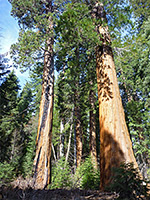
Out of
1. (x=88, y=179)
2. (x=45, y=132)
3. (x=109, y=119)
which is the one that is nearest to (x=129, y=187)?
(x=109, y=119)

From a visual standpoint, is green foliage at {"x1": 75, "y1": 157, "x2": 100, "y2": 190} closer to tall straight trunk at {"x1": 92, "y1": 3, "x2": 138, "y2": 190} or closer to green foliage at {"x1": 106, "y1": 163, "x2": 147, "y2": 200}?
tall straight trunk at {"x1": 92, "y1": 3, "x2": 138, "y2": 190}

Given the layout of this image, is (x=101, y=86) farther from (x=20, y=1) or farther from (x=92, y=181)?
(x=20, y=1)

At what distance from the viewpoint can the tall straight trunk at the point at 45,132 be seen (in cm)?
454

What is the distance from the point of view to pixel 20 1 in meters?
6.46

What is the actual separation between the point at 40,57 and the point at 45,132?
11.7 feet

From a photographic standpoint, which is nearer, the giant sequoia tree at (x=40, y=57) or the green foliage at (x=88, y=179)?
the giant sequoia tree at (x=40, y=57)

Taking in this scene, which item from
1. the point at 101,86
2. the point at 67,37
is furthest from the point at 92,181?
the point at 67,37

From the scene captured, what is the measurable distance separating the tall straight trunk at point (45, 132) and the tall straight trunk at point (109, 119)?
7.11ft

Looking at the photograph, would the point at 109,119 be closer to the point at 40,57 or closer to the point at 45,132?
the point at 45,132

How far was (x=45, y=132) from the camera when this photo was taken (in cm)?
529

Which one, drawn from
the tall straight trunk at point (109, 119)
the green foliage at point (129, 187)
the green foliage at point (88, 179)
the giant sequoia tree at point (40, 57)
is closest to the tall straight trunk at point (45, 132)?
the giant sequoia tree at point (40, 57)

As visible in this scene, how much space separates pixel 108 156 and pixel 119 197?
1.15 meters

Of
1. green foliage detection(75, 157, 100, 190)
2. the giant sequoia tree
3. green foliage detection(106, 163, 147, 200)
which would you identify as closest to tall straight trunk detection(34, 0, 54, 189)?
the giant sequoia tree

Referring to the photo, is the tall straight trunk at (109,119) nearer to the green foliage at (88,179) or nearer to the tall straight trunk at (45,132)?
the tall straight trunk at (45,132)
